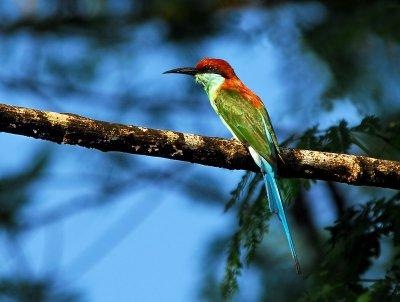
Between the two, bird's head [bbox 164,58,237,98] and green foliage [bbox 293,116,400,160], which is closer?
green foliage [bbox 293,116,400,160]

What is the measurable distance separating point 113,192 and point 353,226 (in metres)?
2.72

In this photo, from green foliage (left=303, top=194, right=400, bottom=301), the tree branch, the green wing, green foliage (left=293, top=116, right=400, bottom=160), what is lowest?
green foliage (left=303, top=194, right=400, bottom=301)

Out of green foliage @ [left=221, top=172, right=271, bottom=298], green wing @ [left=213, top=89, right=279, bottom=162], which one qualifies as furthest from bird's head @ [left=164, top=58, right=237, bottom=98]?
green foliage @ [left=221, top=172, right=271, bottom=298]

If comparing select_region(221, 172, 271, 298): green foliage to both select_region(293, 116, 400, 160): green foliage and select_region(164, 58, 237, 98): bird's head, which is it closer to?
select_region(293, 116, 400, 160): green foliage

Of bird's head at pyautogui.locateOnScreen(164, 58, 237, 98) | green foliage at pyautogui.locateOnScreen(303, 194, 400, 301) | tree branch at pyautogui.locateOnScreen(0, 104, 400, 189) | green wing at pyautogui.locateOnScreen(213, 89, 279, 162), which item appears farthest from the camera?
bird's head at pyautogui.locateOnScreen(164, 58, 237, 98)

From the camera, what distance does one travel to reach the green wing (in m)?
2.95

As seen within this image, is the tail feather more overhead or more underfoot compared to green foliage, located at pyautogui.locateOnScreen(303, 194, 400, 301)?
more overhead

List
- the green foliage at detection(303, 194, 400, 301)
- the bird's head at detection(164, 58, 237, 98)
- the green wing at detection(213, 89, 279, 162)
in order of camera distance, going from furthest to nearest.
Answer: the bird's head at detection(164, 58, 237, 98), the green wing at detection(213, 89, 279, 162), the green foliage at detection(303, 194, 400, 301)

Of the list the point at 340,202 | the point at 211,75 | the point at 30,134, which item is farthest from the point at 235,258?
the point at 340,202

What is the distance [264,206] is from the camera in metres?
3.03

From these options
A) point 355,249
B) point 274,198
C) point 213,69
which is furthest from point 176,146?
point 213,69

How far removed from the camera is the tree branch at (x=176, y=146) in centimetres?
248

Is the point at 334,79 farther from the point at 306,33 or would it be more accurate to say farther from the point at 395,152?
the point at 395,152

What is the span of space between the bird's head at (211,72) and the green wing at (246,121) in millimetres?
178
